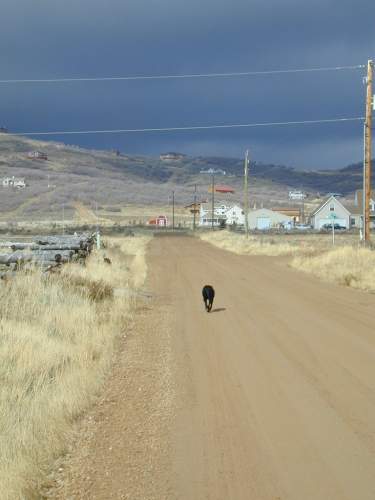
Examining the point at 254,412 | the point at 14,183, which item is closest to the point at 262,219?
the point at 14,183

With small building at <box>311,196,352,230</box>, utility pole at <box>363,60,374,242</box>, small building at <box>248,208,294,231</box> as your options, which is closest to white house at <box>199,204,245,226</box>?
small building at <box>248,208,294,231</box>

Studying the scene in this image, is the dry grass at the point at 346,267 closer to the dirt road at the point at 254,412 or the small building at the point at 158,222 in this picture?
the dirt road at the point at 254,412

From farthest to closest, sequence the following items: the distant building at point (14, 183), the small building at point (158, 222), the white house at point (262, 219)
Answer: the distant building at point (14, 183), the small building at point (158, 222), the white house at point (262, 219)

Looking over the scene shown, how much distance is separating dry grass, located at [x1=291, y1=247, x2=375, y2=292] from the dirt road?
599 cm

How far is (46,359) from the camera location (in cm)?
955

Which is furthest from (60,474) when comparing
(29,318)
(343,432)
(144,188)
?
(144,188)

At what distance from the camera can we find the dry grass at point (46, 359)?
5949mm

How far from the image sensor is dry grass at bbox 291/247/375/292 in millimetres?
20492

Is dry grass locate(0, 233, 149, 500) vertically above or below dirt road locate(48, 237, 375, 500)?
above

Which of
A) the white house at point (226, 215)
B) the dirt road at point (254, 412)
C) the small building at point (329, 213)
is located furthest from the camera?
the white house at point (226, 215)

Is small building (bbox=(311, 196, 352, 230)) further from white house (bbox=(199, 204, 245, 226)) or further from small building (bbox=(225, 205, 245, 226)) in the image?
small building (bbox=(225, 205, 245, 226))

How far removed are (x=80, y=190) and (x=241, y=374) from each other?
458ft

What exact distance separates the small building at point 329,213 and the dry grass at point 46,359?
97.4 meters

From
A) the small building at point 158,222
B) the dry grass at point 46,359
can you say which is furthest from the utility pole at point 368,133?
the small building at point 158,222
